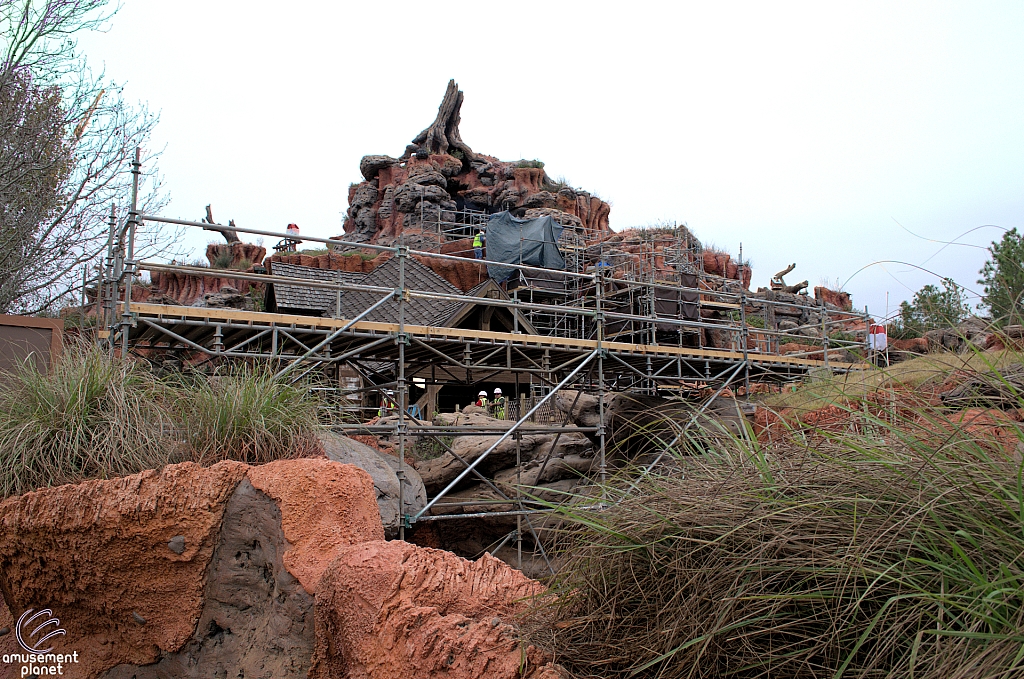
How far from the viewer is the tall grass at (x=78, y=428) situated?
518 centimetres

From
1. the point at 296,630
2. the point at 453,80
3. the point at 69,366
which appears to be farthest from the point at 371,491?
the point at 453,80

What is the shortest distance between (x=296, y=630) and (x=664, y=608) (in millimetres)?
2729

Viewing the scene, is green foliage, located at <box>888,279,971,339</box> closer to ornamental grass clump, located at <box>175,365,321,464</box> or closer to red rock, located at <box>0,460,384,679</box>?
red rock, located at <box>0,460,384,679</box>

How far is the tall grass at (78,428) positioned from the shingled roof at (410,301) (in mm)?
7337

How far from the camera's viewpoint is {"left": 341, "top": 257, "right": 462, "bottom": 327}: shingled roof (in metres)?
14.0

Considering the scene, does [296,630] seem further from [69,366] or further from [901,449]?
[901,449]

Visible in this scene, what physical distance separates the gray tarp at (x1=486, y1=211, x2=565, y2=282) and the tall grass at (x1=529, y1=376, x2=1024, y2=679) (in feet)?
68.2

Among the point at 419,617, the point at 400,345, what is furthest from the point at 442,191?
the point at 419,617

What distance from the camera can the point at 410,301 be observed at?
15625 millimetres

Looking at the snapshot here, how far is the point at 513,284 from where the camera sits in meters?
23.6

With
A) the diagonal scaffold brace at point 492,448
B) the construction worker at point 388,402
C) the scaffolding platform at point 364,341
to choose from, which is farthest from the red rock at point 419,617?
the construction worker at point 388,402

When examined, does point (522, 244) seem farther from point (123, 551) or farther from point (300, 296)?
point (123, 551)

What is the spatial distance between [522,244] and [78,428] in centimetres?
1904

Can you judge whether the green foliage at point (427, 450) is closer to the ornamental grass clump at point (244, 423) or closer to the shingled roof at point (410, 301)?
the shingled roof at point (410, 301)
